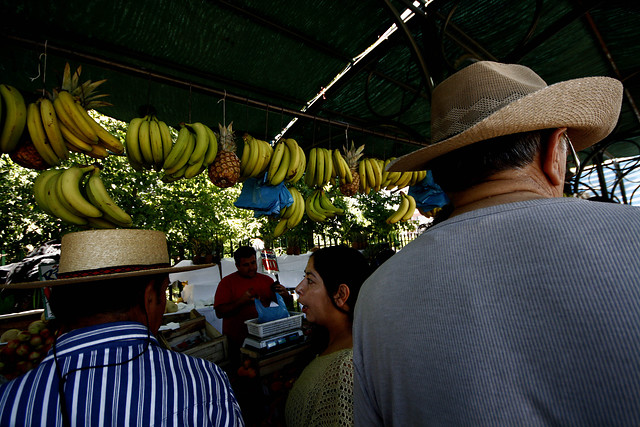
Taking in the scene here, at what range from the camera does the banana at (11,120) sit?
67.9 inches

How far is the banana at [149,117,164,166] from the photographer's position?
2108 mm

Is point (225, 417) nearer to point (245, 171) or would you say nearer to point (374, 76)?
point (245, 171)

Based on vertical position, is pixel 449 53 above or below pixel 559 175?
above

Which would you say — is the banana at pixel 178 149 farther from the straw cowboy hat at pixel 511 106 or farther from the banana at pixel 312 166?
the straw cowboy hat at pixel 511 106

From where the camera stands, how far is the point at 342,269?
82.6 inches

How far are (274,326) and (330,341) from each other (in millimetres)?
1010

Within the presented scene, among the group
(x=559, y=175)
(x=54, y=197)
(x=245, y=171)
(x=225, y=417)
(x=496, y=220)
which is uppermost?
(x=245, y=171)

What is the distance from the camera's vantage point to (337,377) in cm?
155

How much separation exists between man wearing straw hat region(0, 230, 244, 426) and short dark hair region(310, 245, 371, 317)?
92 centimetres

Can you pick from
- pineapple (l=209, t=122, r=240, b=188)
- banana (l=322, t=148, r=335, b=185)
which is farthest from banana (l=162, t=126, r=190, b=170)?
banana (l=322, t=148, r=335, b=185)

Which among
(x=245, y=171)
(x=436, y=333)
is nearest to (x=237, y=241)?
(x=245, y=171)

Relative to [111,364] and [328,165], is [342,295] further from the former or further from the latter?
[328,165]

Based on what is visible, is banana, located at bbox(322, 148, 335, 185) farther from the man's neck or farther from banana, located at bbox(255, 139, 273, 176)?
the man's neck

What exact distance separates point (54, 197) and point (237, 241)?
10.3 metres
